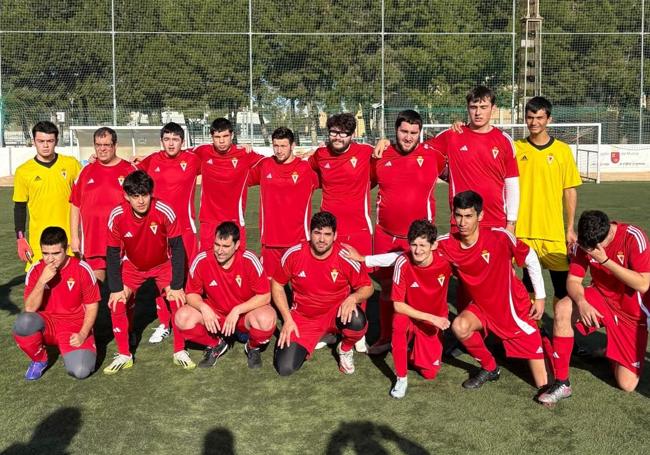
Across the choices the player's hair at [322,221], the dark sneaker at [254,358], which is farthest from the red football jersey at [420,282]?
the dark sneaker at [254,358]

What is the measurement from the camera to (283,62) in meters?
22.6

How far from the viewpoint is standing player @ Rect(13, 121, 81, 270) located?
538 cm

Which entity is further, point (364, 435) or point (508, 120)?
point (508, 120)

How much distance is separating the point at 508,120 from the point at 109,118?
14372mm

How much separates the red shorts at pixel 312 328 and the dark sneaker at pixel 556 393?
1.28 meters

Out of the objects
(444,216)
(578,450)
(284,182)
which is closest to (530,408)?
(578,450)

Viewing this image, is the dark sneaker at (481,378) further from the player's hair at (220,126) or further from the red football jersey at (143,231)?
the player's hair at (220,126)

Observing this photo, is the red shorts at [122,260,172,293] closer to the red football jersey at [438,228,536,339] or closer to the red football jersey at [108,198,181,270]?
the red football jersey at [108,198,181,270]

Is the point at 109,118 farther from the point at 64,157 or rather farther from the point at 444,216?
the point at 64,157

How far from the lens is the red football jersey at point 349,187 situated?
519cm

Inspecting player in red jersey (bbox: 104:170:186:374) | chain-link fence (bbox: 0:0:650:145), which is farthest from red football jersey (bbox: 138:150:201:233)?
chain-link fence (bbox: 0:0:650:145)

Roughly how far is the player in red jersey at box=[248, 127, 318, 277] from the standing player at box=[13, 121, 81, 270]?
1.67 meters

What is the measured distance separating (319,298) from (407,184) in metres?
1.09

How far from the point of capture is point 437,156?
4941 mm
